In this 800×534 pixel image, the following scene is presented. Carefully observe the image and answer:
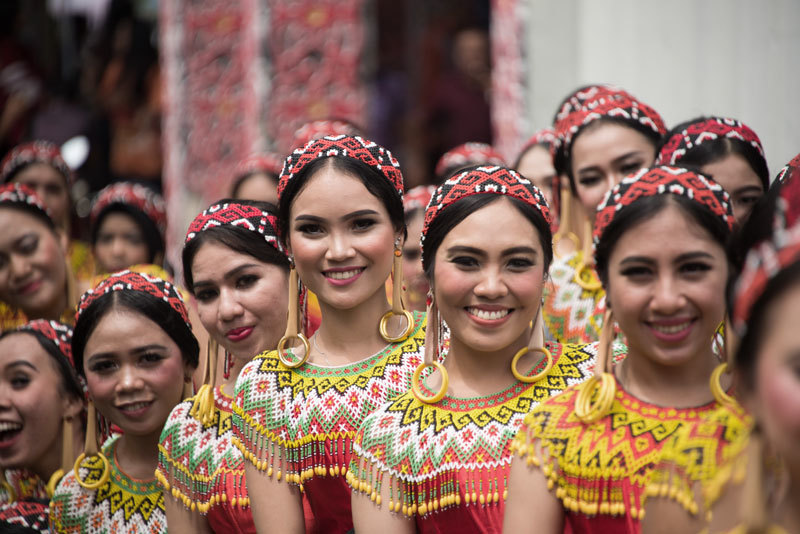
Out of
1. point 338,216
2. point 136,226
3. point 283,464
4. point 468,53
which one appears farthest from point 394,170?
point 468,53

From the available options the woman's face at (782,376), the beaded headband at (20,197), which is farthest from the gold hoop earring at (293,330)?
the beaded headband at (20,197)

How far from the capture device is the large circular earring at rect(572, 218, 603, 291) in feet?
13.0

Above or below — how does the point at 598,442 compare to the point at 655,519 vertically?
above

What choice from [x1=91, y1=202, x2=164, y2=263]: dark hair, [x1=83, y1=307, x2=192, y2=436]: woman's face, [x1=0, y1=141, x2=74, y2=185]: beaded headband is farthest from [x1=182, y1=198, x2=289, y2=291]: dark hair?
[x1=0, y1=141, x2=74, y2=185]: beaded headband

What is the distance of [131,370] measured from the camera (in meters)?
3.85

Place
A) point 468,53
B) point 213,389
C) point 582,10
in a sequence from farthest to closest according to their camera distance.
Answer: point 468,53 → point 582,10 → point 213,389

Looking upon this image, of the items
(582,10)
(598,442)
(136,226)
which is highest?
(582,10)

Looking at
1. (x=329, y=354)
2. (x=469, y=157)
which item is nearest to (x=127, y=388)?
(x=329, y=354)

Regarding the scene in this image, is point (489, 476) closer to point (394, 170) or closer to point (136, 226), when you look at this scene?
point (394, 170)

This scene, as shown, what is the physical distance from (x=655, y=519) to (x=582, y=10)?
4.27m

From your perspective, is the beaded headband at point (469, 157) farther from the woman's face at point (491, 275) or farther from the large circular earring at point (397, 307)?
the woman's face at point (491, 275)

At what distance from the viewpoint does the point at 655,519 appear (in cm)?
234

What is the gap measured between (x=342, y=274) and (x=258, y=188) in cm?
232

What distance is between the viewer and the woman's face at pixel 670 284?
242 centimetres
